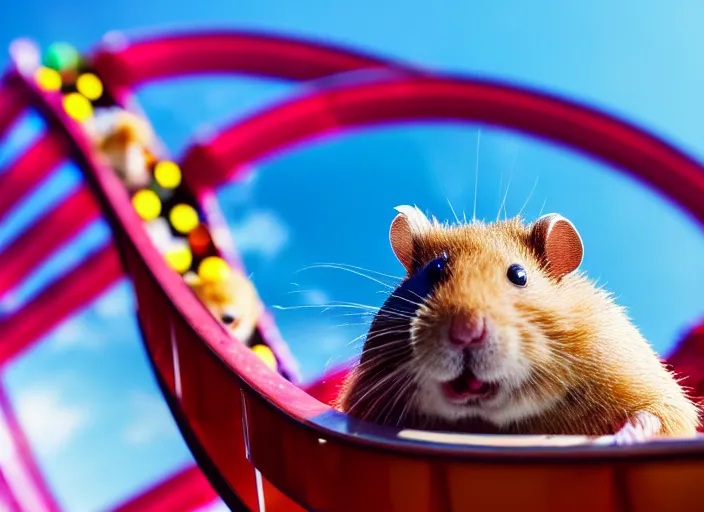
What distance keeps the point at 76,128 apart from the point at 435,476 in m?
3.03

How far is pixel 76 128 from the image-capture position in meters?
3.32

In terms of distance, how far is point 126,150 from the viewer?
3.66 metres

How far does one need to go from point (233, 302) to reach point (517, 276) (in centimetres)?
199

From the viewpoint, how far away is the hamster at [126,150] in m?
3.66

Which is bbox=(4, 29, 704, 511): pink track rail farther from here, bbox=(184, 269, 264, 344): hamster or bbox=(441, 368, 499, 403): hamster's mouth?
bbox=(184, 269, 264, 344): hamster

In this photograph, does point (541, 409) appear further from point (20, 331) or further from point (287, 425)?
point (20, 331)

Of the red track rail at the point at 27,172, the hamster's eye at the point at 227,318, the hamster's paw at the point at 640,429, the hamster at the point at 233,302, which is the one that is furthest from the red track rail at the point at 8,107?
the hamster's paw at the point at 640,429

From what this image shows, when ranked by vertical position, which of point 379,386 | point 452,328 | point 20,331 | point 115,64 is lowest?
point 20,331

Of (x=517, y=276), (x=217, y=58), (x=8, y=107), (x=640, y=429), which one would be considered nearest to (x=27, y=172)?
(x=8, y=107)

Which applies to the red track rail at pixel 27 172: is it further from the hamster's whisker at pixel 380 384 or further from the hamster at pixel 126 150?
the hamster's whisker at pixel 380 384

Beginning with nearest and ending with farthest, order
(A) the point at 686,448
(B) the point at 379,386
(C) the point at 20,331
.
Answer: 1. (A) the point at 686,448
2. (B) the point at 379,386
3. (C) the point at 20,331

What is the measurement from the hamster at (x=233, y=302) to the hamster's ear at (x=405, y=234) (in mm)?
1704

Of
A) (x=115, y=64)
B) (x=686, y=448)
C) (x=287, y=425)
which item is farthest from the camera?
(x=115, y=64)

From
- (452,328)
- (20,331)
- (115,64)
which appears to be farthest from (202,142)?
(452,328)
